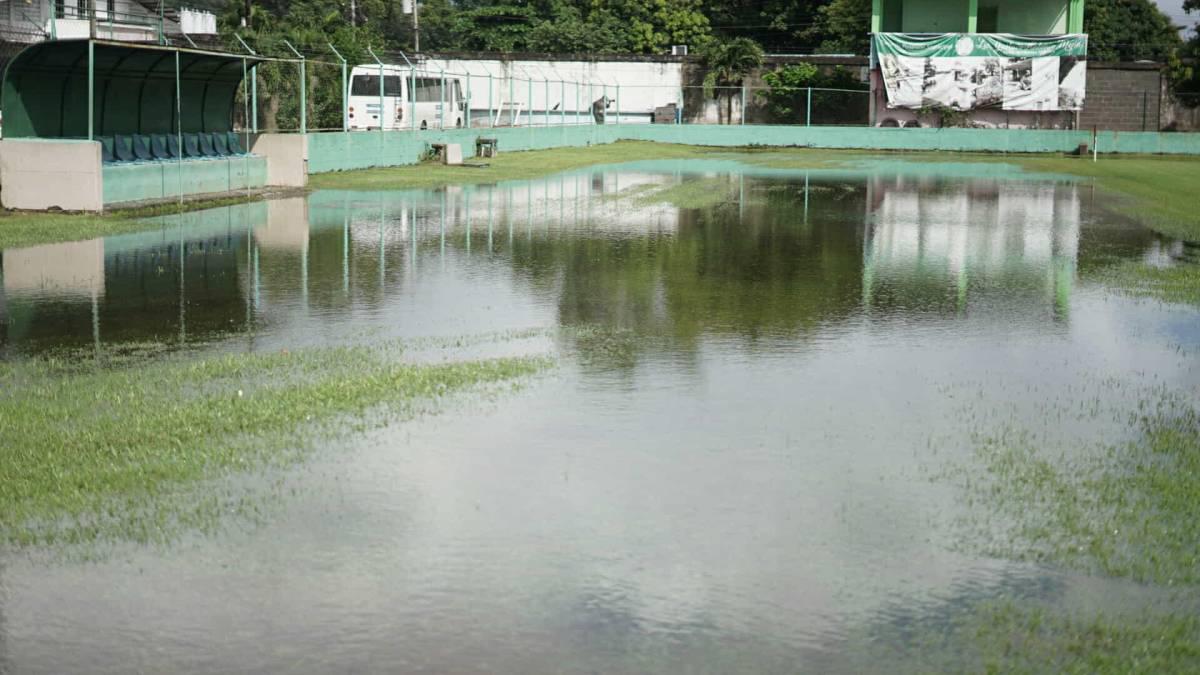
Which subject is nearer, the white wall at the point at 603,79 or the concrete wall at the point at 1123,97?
the concrete wall at the point at 1123,97

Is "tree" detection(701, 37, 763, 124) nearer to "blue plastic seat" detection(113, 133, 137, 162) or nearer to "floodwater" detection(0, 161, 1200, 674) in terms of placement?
"blue plastic seat" detection(113, 133, 137, 162)

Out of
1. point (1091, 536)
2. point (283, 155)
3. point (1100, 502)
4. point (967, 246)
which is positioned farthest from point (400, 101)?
point (1091, 536)

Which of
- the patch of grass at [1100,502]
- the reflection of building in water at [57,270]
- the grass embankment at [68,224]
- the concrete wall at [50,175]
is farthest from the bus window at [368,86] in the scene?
the patch of grass at [1100,502]

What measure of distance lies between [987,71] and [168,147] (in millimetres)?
43777

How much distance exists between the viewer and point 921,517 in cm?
732

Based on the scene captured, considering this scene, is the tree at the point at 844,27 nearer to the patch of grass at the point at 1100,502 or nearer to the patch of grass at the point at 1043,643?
the patch of grass at the point at 1100,502

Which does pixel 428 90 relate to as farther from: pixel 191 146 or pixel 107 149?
pixel 107 149

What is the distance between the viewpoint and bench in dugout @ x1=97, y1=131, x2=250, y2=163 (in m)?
25.4

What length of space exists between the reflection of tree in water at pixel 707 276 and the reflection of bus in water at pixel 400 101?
20829 millimetres

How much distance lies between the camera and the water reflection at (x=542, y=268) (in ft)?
43.2

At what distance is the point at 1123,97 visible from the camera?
64312 millimetres

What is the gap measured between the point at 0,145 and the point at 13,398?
13987mm

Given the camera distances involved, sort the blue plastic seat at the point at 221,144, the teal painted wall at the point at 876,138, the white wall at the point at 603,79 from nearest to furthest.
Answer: the blue plastic seat at the point at 221,144 < the teal painted wall at the point at 876,138 < the white wall at the point at 603,79

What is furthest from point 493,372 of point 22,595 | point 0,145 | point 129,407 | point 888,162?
point 888,162
